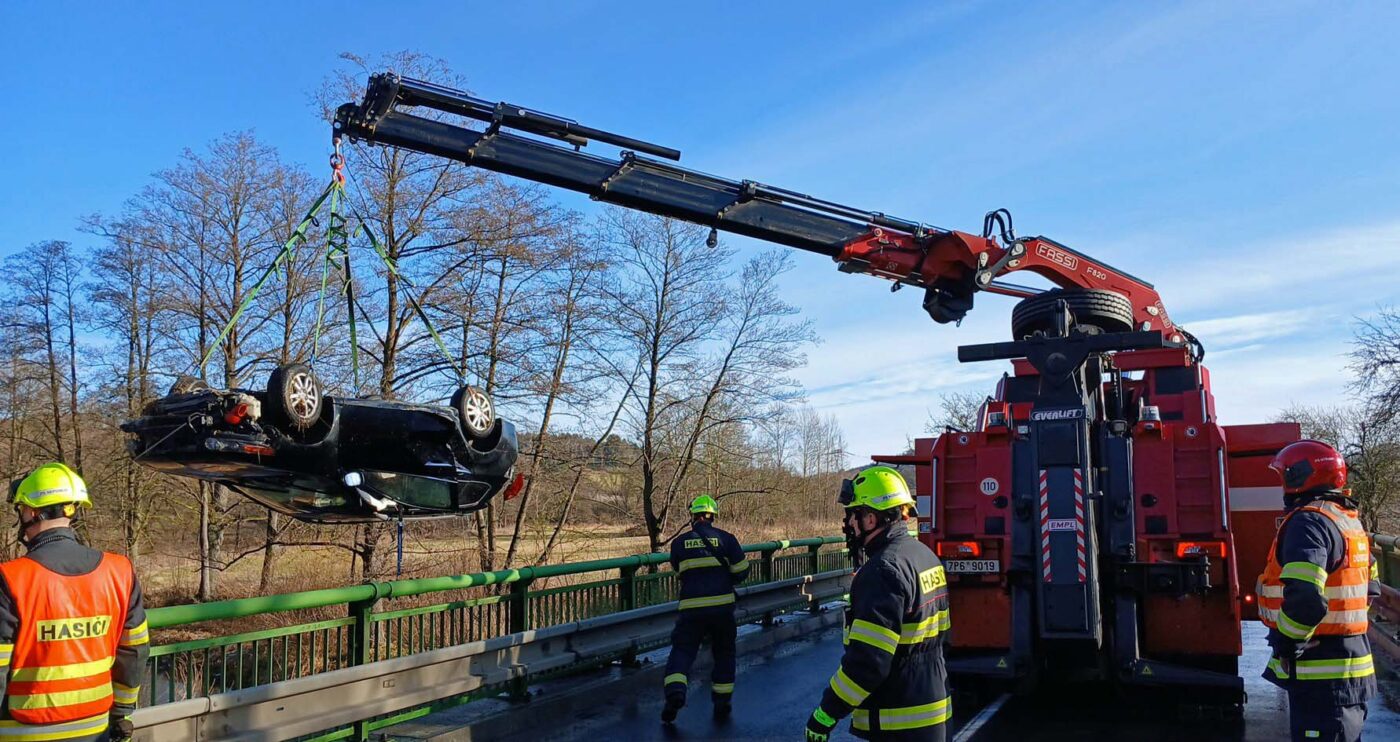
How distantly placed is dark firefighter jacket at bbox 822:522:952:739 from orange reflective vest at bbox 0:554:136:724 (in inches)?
120

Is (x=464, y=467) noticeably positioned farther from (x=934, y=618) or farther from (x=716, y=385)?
(x=716, y=385)

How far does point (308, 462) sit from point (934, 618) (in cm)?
400

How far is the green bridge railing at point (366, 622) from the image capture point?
5355 mm

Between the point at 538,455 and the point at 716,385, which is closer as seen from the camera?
the point at 538,455

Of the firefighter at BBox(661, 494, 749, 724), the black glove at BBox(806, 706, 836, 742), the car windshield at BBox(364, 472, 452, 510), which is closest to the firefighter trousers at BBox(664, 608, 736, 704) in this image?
the firefighter at BBox(661, 494, 749, 724)

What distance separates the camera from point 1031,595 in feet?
23.6

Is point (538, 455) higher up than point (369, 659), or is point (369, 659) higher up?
point (538, 455)

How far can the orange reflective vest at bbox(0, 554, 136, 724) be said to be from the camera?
396 centimetres

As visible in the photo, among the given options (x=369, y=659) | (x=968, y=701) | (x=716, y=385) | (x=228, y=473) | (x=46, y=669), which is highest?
(x=716, y=385)

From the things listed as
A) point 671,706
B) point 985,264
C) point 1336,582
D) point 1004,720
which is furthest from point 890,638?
point 985,264

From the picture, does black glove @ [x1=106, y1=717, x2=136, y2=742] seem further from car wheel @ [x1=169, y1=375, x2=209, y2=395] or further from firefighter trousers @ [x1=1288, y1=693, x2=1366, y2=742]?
firefighter trousers @ [x1=1288, y1=693, x2=1366, y2=742]

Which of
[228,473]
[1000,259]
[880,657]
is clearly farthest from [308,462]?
[1000,259]

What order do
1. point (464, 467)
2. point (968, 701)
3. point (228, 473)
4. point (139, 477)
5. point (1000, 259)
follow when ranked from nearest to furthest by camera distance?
point (228, 473) < point (464, 467) < point (968, 701) < point (1000, 259) < point (139, 477)

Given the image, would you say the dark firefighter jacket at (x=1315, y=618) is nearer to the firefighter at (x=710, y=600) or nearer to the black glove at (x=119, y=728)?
the firefighter at (x=710, y=600)
